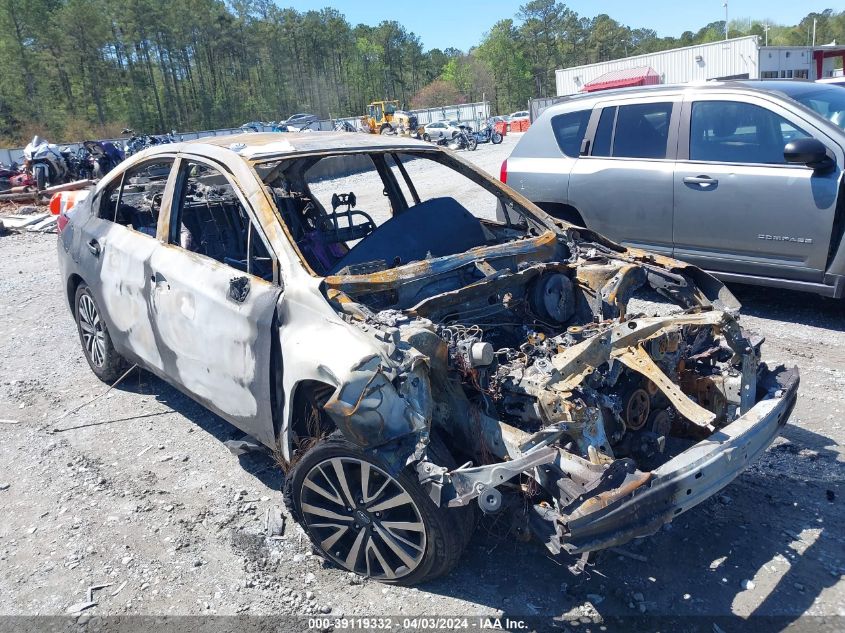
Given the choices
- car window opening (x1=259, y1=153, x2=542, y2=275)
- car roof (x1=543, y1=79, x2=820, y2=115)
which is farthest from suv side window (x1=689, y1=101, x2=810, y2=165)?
car window opening (x1=259, y1=153, x2=542, y2=275)

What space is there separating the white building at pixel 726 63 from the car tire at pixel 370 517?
30.9m

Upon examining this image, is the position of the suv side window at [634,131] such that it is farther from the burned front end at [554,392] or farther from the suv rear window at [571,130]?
the burned front end at [554,392]

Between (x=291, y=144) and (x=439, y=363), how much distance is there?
192 cm

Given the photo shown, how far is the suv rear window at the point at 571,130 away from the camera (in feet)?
22.2

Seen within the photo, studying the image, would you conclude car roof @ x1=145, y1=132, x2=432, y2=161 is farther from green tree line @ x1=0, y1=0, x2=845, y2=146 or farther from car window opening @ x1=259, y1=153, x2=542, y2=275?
green tree line @ x1=0, y1=0, x2=845, y2=146

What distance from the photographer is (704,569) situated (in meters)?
2.93

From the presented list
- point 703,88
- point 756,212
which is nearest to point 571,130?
point 703,88

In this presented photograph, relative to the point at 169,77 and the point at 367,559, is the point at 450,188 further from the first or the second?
the point at 169,77

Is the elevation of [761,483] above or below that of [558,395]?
below

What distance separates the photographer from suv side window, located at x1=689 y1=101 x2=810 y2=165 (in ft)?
18.1

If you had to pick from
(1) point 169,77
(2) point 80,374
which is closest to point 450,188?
(2) point 80,374

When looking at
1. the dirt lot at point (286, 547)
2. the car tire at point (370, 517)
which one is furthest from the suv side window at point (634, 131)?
the car tire at point (370, 517)

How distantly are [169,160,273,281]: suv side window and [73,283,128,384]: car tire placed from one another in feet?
3.06

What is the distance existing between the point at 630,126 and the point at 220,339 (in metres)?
4.74
